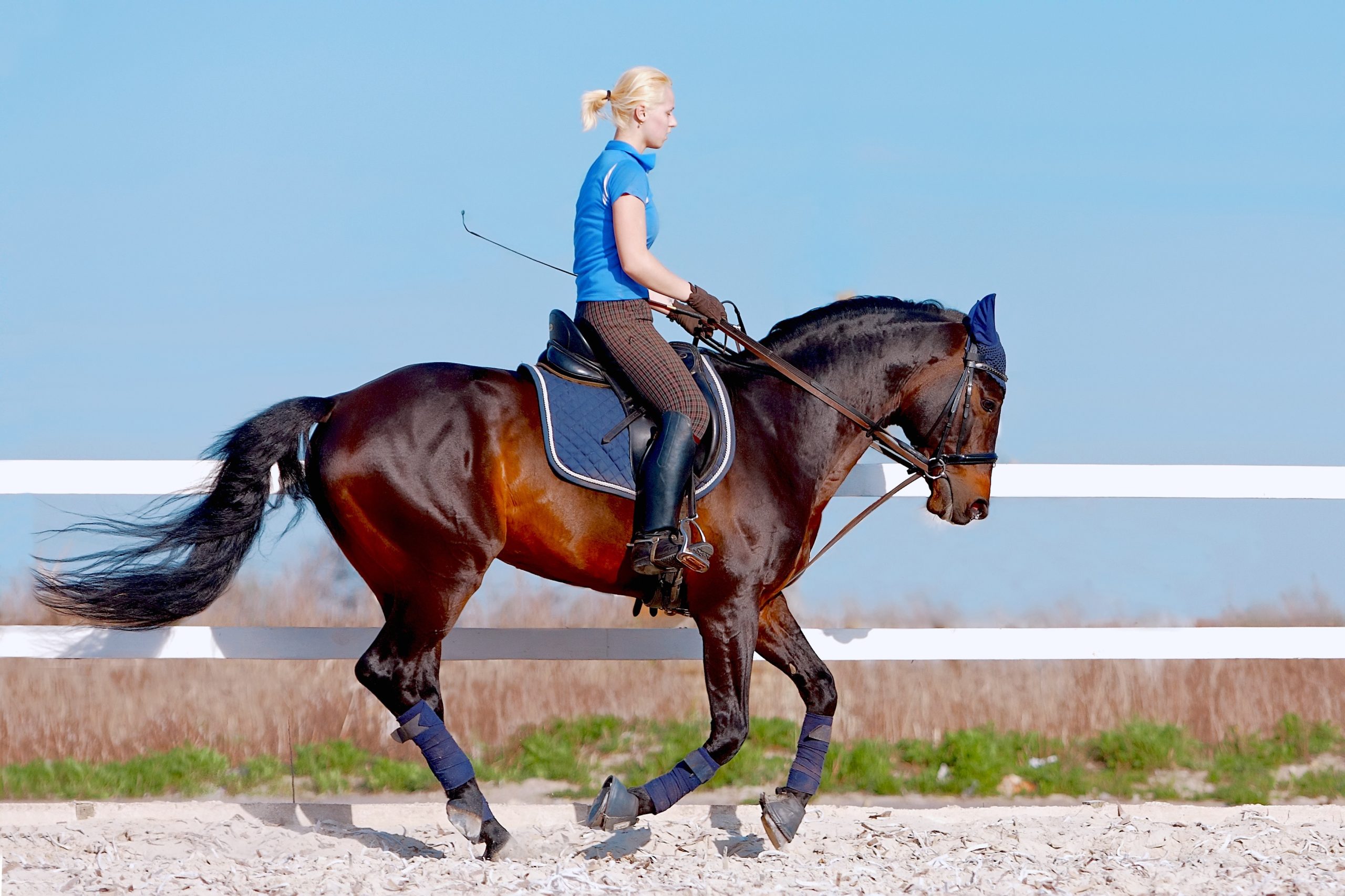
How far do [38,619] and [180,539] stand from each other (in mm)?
2421

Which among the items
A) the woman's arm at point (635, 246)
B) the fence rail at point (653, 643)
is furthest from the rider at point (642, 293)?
the fence rail at point (653, 643)

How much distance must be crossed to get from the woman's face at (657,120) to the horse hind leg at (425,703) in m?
1.82

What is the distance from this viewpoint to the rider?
444 cm

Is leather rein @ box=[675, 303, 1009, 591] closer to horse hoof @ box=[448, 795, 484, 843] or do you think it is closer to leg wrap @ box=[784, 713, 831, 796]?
leg wrap @ box=[784, 713, 831, 796]

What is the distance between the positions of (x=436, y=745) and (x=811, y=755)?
1.49 meters

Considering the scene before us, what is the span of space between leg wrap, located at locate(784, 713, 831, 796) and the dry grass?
1547 mm

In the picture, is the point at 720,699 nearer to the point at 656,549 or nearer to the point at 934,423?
the point at 656,549

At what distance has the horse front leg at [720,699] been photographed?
4.50m

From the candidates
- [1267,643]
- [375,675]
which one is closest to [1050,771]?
[1267,643]

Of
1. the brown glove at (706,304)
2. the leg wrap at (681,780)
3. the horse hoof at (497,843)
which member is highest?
the brown glove at (706,304)

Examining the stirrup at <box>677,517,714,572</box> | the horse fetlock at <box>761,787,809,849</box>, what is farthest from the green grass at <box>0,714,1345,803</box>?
the stirrup at <box>677,517,714,572</box>

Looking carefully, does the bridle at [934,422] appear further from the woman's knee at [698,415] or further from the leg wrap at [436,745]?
the leg wrap at [436,745]

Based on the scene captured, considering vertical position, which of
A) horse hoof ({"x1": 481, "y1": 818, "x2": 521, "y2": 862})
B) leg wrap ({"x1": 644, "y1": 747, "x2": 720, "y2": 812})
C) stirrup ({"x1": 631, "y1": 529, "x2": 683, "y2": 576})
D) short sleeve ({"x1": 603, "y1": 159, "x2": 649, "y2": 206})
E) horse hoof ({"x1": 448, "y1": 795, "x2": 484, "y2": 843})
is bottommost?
horse hoof ({"x1": 481, "y1": 818, "x2": 521, "y2": 862})

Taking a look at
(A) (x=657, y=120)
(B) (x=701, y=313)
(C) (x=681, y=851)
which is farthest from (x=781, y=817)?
(A) (x=657, y=120)
